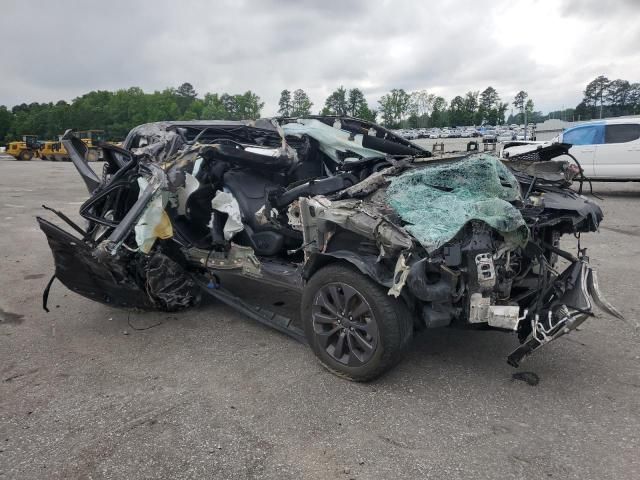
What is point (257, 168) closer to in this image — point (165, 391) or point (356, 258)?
point (356, 258)

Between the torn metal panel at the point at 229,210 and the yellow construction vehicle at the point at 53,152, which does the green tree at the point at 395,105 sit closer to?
the yellow construction vehicle at the point at 53,152

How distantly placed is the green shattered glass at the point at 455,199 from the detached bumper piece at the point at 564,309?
51 centimetres

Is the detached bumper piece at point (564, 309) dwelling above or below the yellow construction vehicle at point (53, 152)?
below

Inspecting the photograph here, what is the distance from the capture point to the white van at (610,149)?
11812 mm

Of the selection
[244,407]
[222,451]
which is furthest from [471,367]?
[222,451]

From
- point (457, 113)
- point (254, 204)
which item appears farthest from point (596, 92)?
point (254, 204)

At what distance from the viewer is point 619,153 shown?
11914 mm

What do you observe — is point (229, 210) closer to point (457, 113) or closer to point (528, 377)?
point (528, 377)

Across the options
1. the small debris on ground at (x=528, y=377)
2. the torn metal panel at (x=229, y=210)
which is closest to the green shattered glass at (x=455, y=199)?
the small debris on ground at (x=528, y=377)

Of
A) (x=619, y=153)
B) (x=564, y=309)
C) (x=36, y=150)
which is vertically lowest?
(x=564, y=309)

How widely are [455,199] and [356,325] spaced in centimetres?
105

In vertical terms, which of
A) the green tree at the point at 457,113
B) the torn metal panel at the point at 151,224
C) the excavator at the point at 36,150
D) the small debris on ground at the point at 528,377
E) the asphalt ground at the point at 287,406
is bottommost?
the asphalt ground at the point at 287,406

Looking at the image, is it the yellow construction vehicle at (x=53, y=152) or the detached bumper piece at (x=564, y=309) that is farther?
the yellow construction vehicle at (x=53, y=152)

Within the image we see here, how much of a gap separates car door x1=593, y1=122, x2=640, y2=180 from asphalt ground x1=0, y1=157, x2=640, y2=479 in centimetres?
889
